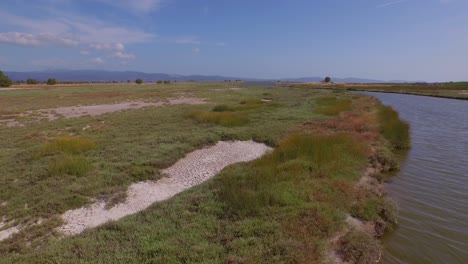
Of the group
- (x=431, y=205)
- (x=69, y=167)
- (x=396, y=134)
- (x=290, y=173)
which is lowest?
(x=431, y=205)

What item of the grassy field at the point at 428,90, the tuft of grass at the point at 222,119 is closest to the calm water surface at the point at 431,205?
the tuft of grass at the point at 222,119

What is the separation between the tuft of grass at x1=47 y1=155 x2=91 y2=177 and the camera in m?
13.6

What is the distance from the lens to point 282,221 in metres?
9.12

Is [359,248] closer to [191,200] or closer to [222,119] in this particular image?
[191,200]

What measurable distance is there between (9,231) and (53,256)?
2.97 metres

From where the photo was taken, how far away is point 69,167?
13992 millimetres

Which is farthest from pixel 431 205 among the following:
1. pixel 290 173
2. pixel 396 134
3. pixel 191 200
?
pixel 396 134

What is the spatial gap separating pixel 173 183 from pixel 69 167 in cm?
522

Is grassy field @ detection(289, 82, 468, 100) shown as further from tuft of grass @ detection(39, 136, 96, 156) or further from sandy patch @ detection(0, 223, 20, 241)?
sandy patch @ detection(0, 223, 20, 241)

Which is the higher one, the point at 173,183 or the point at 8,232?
the point at 173,183

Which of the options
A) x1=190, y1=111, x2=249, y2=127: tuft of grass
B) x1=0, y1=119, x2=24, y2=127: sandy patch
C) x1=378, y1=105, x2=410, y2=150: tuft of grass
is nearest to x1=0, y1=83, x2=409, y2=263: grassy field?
x1=378, y1=105, x2=410, y2=150: tuft of grass

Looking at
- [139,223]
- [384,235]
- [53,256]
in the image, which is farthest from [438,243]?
[53,256]

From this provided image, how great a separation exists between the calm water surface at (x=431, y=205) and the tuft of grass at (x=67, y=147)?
16.6 m

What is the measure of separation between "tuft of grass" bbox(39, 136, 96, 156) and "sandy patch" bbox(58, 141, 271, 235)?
644 centimetres
